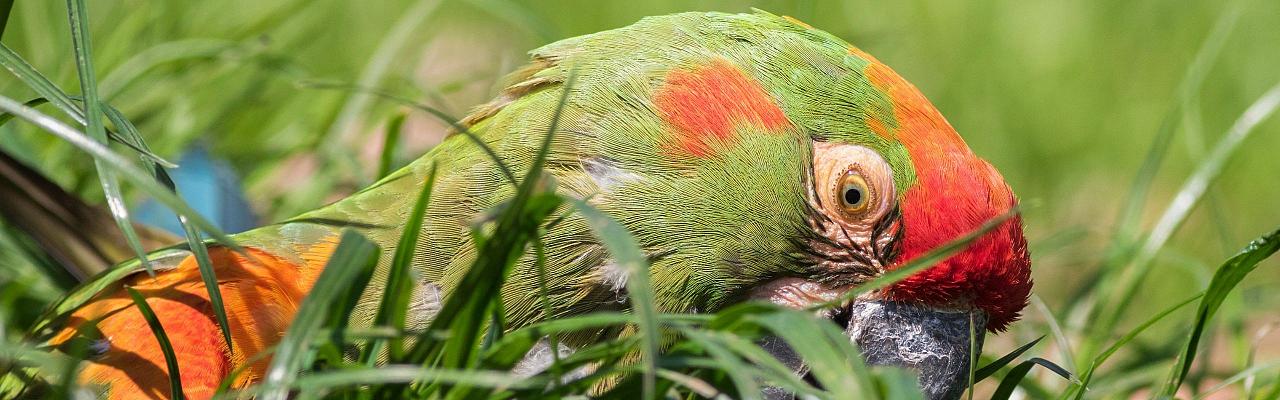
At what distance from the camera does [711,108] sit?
1.98m

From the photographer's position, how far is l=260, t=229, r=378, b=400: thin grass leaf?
1.25 metres

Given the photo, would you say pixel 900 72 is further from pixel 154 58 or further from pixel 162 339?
pixel 162 339

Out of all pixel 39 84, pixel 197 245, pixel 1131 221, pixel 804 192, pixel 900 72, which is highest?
pixel 900 72

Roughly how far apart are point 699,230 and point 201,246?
2.56 ft

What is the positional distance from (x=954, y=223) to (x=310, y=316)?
1.05 m

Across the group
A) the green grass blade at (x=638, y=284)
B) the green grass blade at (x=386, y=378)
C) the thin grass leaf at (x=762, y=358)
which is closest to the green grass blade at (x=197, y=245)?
the green grass blade at (x=386, y=378)

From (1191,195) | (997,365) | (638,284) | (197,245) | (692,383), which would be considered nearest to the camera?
(638,284)

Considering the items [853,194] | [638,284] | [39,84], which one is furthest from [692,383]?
[39,84]

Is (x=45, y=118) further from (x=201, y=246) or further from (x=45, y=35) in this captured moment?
(x=45, y=35)

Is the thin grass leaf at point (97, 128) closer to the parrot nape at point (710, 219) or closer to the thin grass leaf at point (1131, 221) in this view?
the parrot nape at point (710, 219)

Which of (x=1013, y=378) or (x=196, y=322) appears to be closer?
(x=1013, y=378)

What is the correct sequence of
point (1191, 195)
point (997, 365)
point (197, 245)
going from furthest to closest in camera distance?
point (1191, 195) → point (997, 365) → point (197, 245)

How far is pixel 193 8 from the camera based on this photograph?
3.40 m

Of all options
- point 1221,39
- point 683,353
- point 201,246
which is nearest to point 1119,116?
point 1221,39
